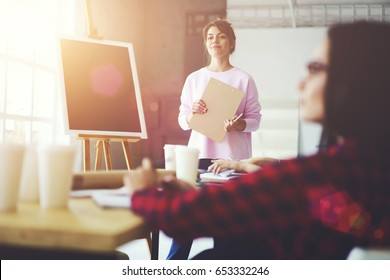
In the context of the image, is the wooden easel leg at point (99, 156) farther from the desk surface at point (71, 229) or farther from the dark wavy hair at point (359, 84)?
the dark wavy hair at point (359, 84)

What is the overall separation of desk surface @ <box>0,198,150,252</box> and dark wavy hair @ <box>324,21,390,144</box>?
35 cm

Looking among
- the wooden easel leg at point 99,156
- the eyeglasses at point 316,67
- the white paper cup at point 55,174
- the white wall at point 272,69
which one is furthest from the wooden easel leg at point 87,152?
the eyeglasses at point 316,67

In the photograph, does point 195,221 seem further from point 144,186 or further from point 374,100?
point 374,100

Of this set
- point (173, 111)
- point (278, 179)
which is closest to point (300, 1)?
point (173, 111)

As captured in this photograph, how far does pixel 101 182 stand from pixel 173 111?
289 cm

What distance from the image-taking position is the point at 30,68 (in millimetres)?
2688

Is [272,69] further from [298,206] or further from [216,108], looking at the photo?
[298,206]

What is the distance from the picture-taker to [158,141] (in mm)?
3893

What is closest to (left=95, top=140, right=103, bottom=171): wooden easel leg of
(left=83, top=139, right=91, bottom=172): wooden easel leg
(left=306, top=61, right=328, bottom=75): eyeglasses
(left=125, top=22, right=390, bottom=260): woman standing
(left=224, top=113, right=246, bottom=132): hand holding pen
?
(left=83, top=139, right=91, bottom=172): wooden easel leg

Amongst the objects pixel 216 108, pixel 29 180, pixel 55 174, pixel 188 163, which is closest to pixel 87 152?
pixel 216 108

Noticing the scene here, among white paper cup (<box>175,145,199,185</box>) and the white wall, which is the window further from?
white paper cup (<box>175,145,199,185</box>)

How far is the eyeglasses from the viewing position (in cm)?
67

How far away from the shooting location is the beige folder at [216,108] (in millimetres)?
1728
